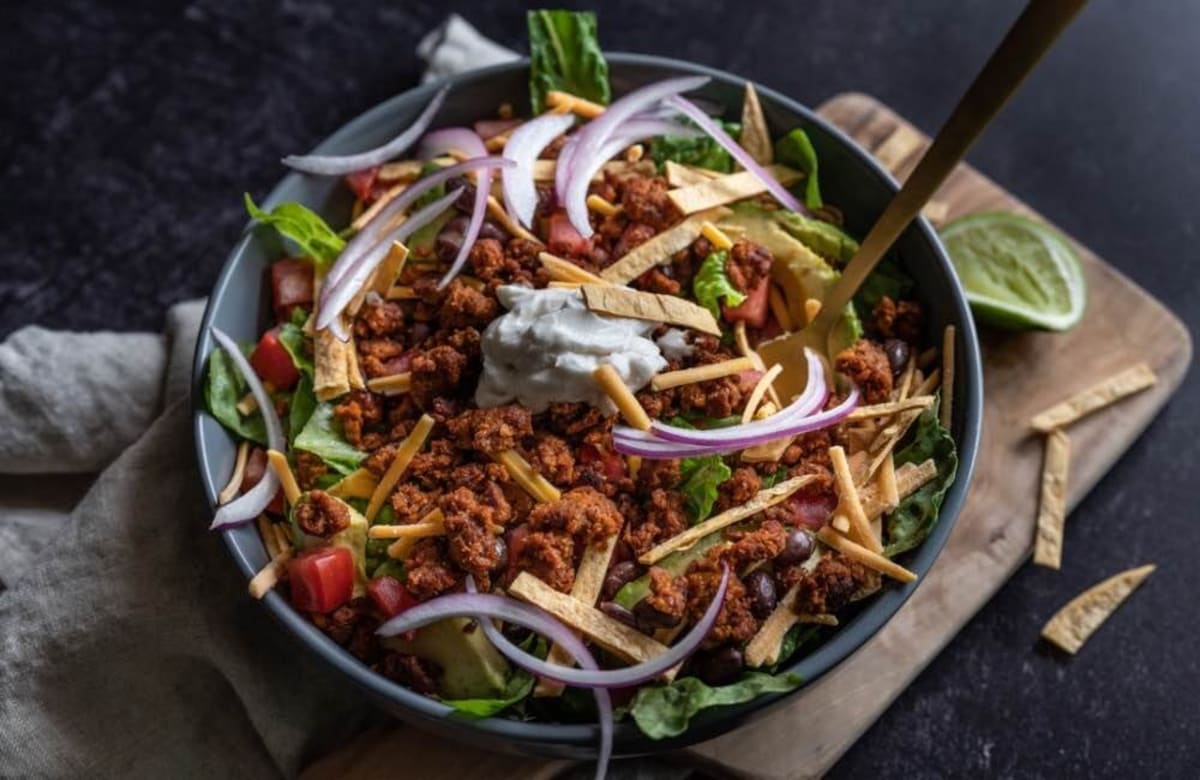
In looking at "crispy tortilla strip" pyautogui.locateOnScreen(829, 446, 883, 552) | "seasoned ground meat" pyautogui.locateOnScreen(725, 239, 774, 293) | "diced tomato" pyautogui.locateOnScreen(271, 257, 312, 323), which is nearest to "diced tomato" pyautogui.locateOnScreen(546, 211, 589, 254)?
"seasoned ground meat" pyautogui.locateOnScreen(725, 239, 774, 293)

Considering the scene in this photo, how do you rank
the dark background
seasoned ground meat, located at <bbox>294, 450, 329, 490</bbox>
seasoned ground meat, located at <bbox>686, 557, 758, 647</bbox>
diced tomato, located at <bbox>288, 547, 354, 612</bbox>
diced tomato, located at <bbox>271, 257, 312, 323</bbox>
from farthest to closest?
the dark background < diced tomato, located at <bbox>271, 257, 312, 323</bbox> < seasoned ground meat, located at <bbox>294, 450, 329, 490</bbox> < diced tomato, located at <bbox>288, 547, 354, 612</bbox> < seasoned ground meat, located at <bbox>686, 557, 758, 647</bbox>

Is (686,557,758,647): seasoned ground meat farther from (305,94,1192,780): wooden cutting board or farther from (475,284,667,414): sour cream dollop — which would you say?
(475,284,667,414): sour cream dollop

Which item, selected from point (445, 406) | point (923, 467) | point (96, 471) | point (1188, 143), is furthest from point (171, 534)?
point (1188, 143)

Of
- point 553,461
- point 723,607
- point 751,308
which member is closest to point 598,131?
point 751,308

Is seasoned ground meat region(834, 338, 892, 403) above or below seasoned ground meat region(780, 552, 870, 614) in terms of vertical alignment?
above

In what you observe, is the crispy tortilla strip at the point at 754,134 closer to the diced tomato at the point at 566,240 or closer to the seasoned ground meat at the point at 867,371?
the diced tomato at the point at 566,240

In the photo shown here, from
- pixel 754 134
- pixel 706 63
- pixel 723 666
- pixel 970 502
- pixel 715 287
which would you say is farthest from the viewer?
pixel 706 63

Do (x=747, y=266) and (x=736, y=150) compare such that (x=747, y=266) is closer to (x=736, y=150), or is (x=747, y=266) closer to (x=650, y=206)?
(x=650, y=206)
